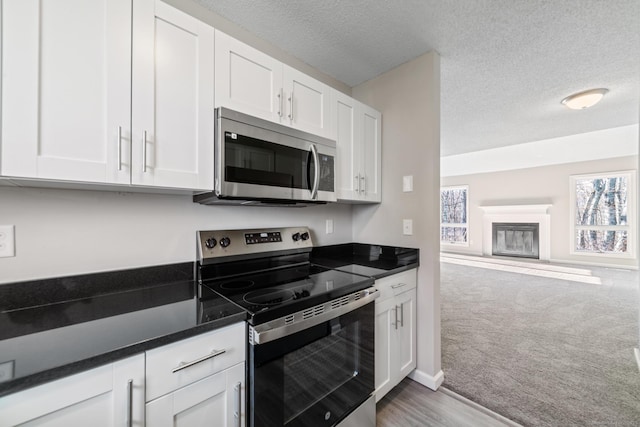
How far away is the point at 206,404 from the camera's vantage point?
94 centimetres

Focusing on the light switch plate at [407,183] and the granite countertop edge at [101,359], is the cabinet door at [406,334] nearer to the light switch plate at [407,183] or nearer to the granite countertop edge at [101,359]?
the light switch plate at [407,183]

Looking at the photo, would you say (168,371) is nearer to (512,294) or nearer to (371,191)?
(371,191)

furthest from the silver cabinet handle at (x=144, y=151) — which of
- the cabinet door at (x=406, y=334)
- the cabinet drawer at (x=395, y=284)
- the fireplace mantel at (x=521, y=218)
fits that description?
the fireplace mantel at (x=521, y=218)

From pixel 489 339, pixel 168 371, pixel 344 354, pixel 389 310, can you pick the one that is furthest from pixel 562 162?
pixel 168 371

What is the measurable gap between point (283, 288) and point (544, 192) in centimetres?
706

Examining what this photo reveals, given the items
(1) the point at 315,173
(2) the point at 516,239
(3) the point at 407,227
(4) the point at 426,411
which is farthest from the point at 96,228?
(2) the point at 516,239

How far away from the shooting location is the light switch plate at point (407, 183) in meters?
2.04

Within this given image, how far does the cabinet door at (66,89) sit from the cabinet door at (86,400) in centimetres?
67

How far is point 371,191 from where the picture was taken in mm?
2156

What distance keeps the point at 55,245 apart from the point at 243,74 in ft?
3.94

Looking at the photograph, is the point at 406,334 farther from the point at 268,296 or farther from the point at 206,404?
the point at 206,404

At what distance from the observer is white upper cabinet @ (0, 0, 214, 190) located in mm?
847

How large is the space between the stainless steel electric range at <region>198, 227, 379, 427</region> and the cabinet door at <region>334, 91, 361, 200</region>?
641 millimetres

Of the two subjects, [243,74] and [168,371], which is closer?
[168,371]
